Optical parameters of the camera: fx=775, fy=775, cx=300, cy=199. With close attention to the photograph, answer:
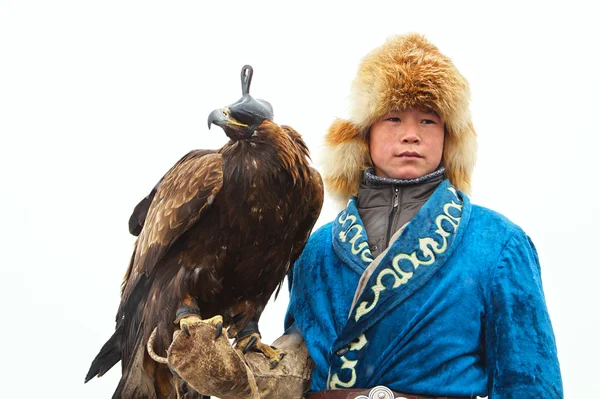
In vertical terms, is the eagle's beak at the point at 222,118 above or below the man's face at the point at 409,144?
above

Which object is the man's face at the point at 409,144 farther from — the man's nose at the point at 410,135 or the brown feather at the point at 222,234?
the brown feather at the point at 222,234

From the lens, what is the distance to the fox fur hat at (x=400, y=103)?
10.2 ft

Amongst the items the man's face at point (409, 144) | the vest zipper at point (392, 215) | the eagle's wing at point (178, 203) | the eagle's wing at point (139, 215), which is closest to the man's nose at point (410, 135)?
the man's face at point (409, 144)

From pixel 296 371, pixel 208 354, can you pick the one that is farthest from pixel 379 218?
pixel 208 354

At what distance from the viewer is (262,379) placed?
2969 millimetres

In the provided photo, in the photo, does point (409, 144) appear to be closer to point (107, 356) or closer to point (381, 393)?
point (381, 393)

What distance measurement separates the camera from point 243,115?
272 centimetres

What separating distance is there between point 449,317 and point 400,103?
0.87 metres

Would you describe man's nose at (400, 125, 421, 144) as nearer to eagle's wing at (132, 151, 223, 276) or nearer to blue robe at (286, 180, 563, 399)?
blue robe at (286, 180, 563, 399)

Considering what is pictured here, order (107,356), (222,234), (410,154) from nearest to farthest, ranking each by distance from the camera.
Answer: (222,234), (410,154), (107,356)

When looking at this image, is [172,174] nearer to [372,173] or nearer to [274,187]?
[274,187]

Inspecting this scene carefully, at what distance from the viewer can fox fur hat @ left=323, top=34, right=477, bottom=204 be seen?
10.2ft

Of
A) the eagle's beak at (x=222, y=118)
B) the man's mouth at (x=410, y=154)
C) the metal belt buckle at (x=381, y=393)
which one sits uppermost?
the eagle's beak at (x=222, y=118)

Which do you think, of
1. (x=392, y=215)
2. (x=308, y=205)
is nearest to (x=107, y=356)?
(x=308, y=205)
